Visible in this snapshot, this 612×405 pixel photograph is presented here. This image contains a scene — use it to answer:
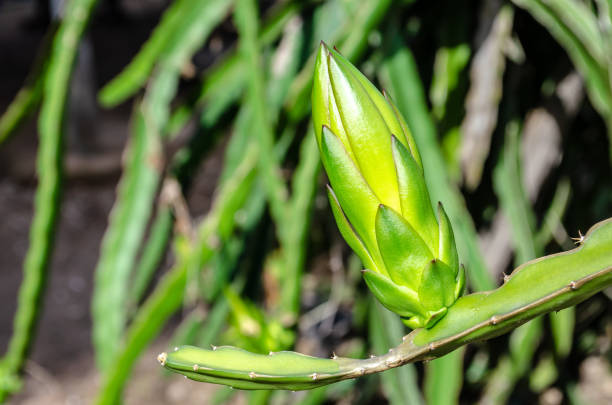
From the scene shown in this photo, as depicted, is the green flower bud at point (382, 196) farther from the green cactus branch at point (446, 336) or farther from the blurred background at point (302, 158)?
the blurred background at point (302, 158)

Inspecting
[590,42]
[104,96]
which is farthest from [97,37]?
[590,42]

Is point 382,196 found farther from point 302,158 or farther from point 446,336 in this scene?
point 302,158

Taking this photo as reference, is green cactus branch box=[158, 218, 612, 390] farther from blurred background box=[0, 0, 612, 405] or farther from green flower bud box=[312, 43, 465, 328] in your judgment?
blurred background box=[0, 0, 612, 405]

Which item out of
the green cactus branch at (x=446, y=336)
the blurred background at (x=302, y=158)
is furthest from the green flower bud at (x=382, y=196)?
the blurred background at (x=302, y=158)

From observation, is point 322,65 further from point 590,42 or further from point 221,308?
point 221,308

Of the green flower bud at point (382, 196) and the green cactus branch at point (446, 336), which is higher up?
the green flower bud at point (382, 196)

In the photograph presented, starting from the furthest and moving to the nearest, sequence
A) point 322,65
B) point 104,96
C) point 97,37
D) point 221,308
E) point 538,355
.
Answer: point 97,37 < point 538,355 < point 221,308 < point 104,96 < point 322,65

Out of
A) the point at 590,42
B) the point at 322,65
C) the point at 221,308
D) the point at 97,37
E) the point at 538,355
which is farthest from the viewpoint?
the point at 97,37
